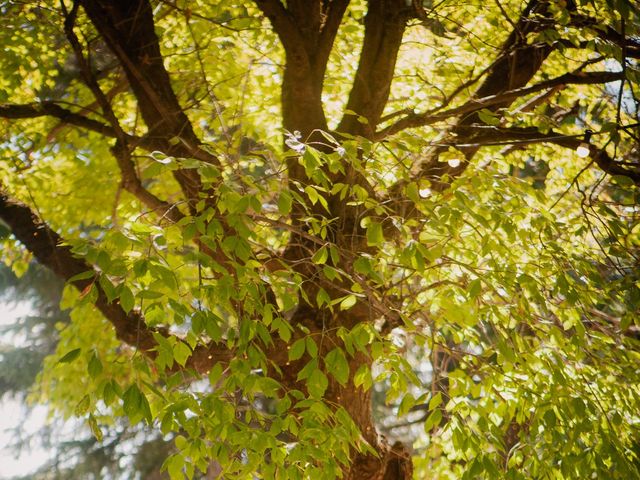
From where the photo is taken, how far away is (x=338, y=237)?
313 centimetres

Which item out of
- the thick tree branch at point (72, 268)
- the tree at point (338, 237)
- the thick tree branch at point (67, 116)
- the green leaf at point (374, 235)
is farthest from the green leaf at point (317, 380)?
the thick tree branch at point (67, 116)

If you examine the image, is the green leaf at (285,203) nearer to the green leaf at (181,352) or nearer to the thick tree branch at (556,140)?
the green leaf at (181,352)

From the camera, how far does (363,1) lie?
16.7 feet

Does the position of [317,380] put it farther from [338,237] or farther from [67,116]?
[67,116]

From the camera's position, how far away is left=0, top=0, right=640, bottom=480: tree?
2.22 metres

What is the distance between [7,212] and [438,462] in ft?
14.8

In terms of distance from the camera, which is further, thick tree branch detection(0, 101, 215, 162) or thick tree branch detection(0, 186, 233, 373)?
thick tree branch detection(0, 186, 233, 373)

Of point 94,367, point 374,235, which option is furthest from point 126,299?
point 374,235

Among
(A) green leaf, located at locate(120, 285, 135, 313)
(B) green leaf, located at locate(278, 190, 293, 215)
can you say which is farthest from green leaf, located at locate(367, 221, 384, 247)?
(A) green leaf, located at locate(120, 285, 135, 313)

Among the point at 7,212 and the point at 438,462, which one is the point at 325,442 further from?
the point at 438,462

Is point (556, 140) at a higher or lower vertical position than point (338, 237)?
higher

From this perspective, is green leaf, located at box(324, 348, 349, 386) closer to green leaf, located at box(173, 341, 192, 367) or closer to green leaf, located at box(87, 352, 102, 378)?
green leaf, located at box(173, 341, 192, 367)

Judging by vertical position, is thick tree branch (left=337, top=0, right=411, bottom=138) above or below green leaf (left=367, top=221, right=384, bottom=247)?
above

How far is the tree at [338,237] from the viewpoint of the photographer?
2.22 metres
